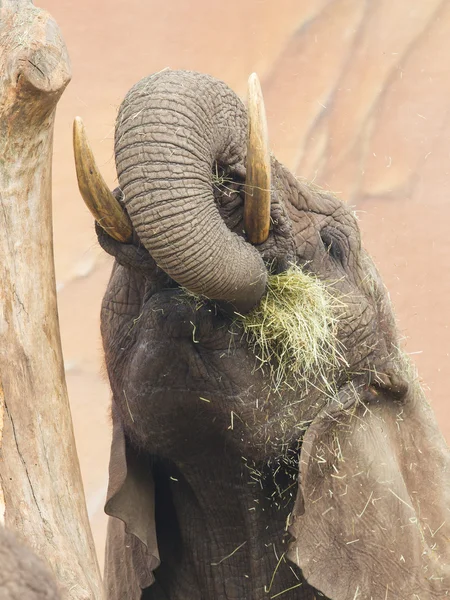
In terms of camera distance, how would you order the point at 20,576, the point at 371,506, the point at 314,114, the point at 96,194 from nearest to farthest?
the point at 20,576 → the point at 96,194 → the point at 371,506 → the point at 314,114

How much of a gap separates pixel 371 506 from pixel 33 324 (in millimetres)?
1053

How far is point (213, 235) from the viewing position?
224cm

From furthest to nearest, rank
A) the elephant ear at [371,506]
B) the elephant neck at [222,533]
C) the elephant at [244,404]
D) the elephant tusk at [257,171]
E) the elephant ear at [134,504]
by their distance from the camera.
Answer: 1. the elephant neck at [222,533]
2. the elephant ear at [134,504]
3. the elephant ear at [371,506]
4. the elephant at [244,404]
5. the elephant tusk at [257,171]

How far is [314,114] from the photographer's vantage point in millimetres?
6672

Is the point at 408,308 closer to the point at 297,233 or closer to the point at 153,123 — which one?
the point at 297,233

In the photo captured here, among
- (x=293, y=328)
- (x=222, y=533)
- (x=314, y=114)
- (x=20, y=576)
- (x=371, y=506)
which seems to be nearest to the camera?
(x=20, y=576)

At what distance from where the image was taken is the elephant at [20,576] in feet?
3.27

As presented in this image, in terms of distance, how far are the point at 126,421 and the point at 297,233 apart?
0.68m

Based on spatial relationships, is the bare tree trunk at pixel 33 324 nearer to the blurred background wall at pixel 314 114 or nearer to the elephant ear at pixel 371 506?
the elephant ear at pixel 371 506

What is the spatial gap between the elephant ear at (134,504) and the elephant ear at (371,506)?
1.33 feet

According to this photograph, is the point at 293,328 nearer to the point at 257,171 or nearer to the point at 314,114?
the point at 257,171

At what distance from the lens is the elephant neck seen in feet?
9.73

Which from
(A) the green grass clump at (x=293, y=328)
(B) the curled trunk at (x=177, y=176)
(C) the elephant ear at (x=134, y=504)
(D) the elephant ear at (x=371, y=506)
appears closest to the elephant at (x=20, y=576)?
(B) the curled trunk at (x=177, y=176)

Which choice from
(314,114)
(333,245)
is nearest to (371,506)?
(333,245)
